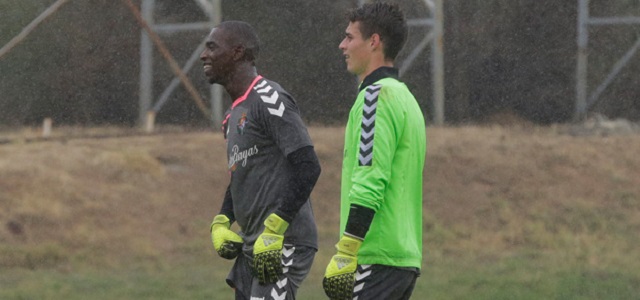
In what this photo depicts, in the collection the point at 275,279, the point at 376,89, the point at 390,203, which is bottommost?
the point at 275,279

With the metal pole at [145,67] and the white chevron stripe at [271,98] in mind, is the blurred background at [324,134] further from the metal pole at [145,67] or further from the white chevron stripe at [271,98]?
the white chevron stripe at [271,98]

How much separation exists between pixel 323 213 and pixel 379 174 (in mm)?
8686

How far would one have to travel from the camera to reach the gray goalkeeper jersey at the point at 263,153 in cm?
554

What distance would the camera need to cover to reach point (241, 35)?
5777 mm

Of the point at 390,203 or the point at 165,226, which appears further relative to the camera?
the point at 165,226

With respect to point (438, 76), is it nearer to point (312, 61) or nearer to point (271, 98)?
point (312, 61)

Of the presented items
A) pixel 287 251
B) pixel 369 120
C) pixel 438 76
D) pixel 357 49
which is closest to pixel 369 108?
pixel 369 120

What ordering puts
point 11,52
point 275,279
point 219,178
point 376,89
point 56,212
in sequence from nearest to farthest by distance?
point 376,89 → point 275,279 → point 56,212 → point 219,178 → point 11,52

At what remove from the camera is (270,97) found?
562 cm

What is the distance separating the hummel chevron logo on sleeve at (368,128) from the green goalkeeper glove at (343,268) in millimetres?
286

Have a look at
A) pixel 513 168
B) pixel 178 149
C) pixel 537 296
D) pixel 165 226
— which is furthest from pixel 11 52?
pixel 537 296

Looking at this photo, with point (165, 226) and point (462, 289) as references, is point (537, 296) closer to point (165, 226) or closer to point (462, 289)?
point (462, 289)

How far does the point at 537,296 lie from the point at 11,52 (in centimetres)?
689

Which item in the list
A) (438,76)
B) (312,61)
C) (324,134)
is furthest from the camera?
(312,61)
